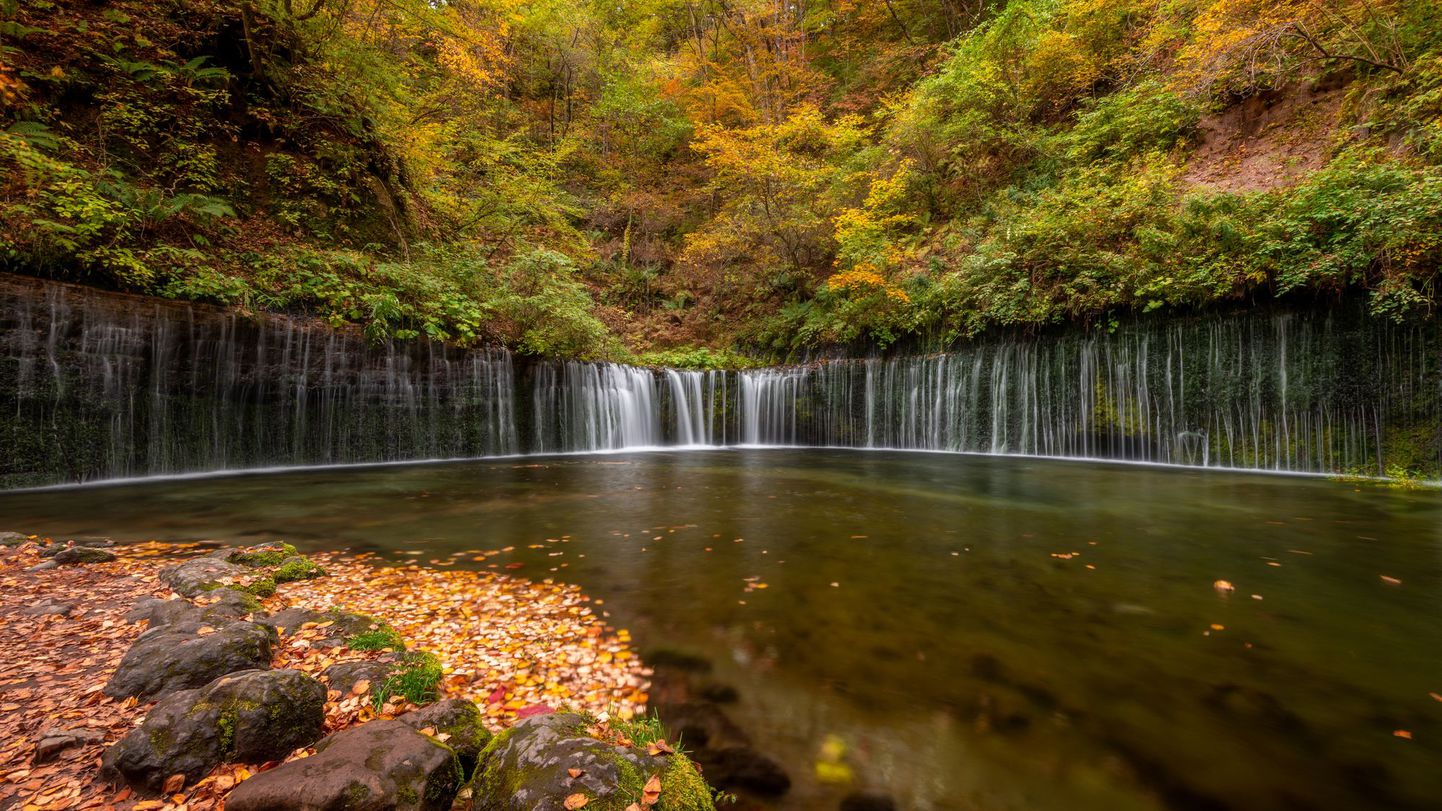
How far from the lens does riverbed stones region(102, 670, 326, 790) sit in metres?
1.60

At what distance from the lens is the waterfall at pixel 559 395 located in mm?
7574

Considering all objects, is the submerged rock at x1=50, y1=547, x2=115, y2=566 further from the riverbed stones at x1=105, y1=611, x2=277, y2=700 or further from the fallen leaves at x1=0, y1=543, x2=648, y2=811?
the riverbed stones at x1=105, y1=611, x2=277, y2=700

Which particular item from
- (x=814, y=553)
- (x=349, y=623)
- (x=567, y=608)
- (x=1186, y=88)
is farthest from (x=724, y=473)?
(x=1186, y=88)

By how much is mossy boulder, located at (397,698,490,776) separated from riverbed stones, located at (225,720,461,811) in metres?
0.12

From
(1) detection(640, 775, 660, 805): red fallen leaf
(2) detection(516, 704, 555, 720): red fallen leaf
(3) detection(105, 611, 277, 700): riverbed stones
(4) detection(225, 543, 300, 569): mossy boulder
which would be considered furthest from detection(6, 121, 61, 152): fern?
(1) detection(640, 775, 660, 805): red fallen leaf

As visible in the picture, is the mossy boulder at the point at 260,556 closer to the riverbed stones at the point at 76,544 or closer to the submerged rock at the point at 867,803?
the riverbed stones at the point at 76,544

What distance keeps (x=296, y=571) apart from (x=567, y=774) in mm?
3497

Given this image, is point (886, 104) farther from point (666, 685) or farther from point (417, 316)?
point (666, 685)

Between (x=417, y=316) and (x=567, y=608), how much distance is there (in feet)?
33.1

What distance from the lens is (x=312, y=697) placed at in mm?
1950

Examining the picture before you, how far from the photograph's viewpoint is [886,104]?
57.2ft

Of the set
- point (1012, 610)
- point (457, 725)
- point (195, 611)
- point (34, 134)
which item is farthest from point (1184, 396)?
point (34, 134)

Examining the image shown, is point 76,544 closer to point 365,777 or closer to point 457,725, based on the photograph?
point 457,725

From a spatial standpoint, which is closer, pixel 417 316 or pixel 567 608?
pixel 567 608
